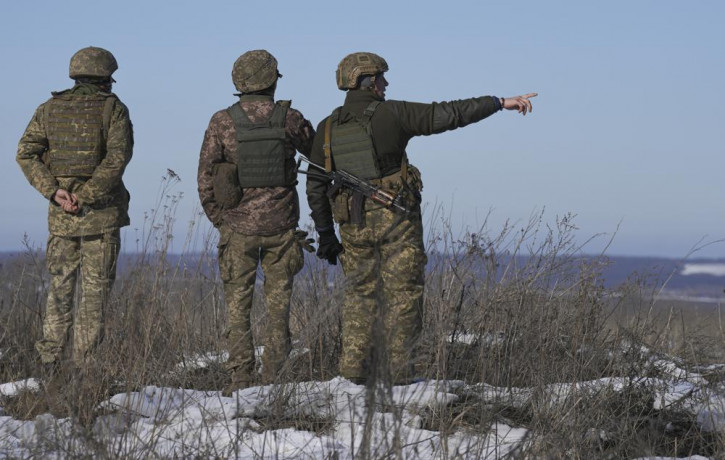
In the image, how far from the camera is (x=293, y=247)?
6.23 m

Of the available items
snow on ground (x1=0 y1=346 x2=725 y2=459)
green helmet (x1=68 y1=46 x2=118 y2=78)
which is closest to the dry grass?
snow on ground (x1=0 y1=346 x2=725 y2=459)

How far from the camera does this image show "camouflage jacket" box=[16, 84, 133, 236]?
6379 mm

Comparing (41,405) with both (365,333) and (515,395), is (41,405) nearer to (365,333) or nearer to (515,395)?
(365,333)

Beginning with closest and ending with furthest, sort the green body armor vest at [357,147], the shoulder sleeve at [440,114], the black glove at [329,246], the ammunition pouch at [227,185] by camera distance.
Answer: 1. the shoulder sleeve at [440,114]
2. the green body armor vest at [357,147]
3. the ammunition pouch at [227,185]
4. the black glove at [329,246]

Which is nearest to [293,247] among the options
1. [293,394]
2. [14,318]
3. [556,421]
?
[293,394]

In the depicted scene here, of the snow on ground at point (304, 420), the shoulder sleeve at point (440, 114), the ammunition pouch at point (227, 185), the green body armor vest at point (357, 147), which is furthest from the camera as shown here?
the ammunition pouch at point (227, 185)

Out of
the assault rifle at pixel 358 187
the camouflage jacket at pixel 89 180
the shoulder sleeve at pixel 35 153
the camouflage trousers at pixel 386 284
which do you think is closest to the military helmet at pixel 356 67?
the assault rifle at pixel 358 187

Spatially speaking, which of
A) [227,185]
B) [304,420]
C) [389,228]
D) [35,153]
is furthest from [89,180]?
[304,420]

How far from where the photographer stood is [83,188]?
6391 mm

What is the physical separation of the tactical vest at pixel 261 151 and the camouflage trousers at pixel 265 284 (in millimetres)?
378

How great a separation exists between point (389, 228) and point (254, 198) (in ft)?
3.02

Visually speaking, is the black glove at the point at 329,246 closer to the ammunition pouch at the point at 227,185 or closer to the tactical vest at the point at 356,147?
the tactical vest at the point at 356,147

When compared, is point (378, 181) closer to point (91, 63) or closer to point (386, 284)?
point (386, 284)

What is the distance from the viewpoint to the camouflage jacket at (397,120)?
5922 mm
